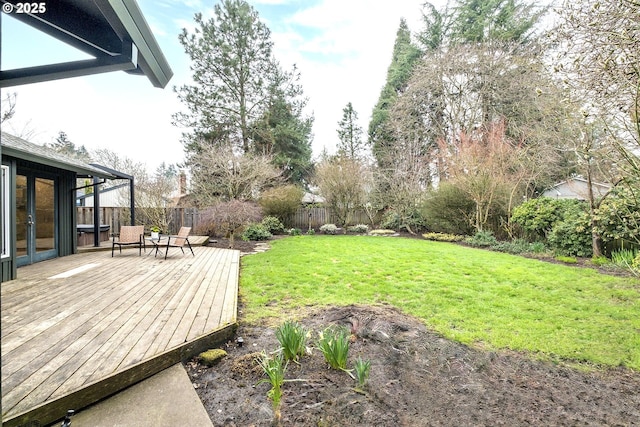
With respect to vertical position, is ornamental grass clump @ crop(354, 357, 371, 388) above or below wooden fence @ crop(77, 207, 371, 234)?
below

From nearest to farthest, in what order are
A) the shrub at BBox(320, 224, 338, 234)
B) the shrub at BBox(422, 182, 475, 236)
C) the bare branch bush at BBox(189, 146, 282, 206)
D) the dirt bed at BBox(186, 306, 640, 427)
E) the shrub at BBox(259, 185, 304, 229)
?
the dirt bed at BBox(186, 306, 640, 427) → the shrub at BBox(422, 182, 475, 236) → the bare branch bush at BBox(189, 146, 282, 206) → the shrub at BBox(259, 185, 304, 229) → the shrub at BBox(320, 224, 338, 234)

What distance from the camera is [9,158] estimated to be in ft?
15.3

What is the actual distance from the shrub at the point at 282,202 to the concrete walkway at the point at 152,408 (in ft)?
35.0

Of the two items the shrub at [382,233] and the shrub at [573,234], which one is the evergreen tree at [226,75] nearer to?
the shrub at [382,233]

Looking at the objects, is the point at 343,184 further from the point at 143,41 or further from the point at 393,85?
the point at 143,41

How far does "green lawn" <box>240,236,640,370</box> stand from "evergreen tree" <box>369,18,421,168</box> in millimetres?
13064

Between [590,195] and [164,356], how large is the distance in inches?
337

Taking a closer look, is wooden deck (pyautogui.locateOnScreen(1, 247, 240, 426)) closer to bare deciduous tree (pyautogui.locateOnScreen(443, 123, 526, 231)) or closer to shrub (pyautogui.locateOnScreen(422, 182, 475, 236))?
bare deciduous tree (pyautogui.locateOnScreen(443, 123, 526, 231))

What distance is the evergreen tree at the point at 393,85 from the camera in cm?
1784

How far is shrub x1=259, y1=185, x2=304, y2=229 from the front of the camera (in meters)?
12.9

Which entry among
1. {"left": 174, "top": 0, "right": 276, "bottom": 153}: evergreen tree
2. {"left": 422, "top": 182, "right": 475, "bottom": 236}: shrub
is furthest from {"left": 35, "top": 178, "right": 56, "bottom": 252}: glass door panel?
{"left": 422, "top": 182, "right": 475, "bottom": 236}: shrub

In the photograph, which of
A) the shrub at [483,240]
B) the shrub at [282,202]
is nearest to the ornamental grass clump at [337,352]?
the shrub at [483,240]

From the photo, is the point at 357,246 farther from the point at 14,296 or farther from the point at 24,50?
the point at 24,50

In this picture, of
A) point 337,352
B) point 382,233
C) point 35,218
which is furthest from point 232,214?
point 337,352
